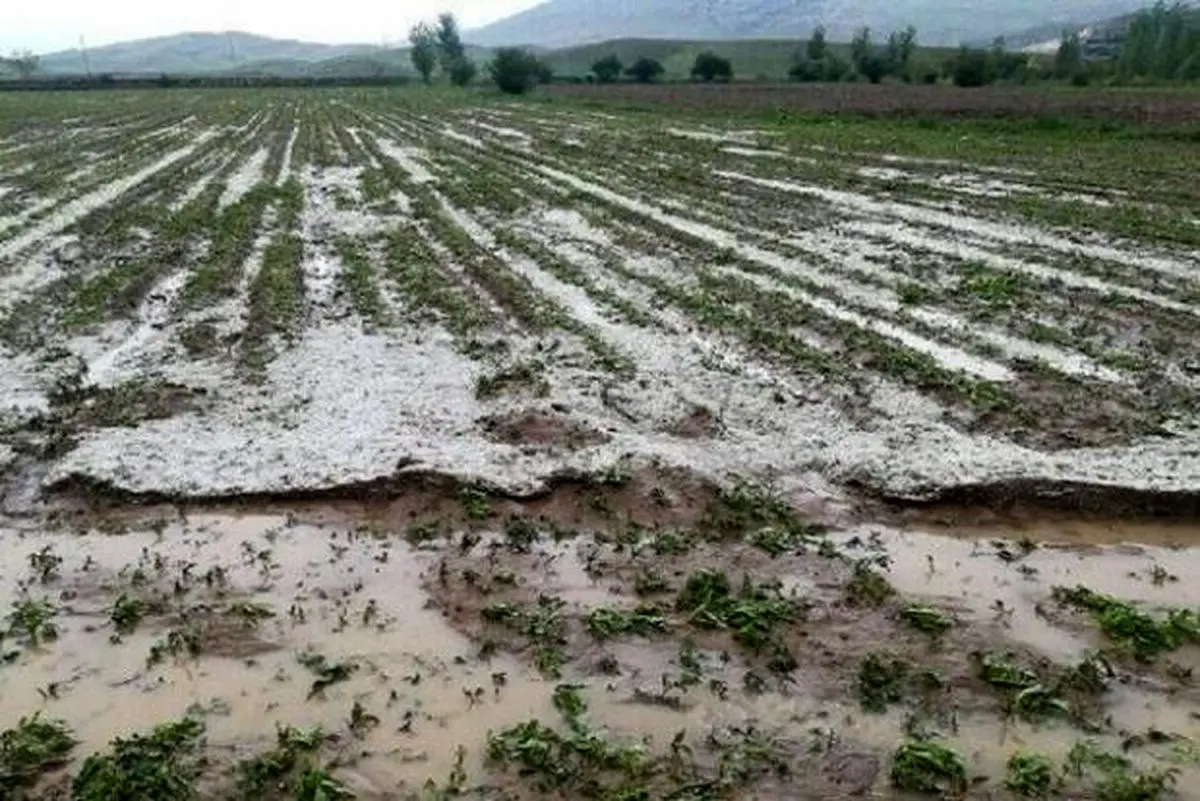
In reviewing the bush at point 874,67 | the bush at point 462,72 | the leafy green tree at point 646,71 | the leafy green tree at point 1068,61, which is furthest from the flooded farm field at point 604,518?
the bush at point 462,72

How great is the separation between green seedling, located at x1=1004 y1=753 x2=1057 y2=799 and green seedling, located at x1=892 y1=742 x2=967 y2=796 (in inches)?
8.0

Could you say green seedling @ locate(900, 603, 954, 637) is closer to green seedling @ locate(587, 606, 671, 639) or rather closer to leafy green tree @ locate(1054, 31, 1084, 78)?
green seedling @ locate(587, 606, 671, 639)

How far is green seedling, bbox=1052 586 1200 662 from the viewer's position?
5.64 meters

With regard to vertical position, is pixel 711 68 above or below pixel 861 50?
below

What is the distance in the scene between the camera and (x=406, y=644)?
19.2 ft

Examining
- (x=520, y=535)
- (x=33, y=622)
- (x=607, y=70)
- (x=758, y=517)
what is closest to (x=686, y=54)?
(x=607, y=70)

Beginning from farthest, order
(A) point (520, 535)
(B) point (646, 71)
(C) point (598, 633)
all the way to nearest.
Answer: (B) point (646, 71) → (A) point (520, 535) → (C) point (598, 633)

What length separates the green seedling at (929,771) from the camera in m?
4.64

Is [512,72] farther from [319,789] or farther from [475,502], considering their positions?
[319,789]

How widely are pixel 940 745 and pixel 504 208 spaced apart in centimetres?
1504

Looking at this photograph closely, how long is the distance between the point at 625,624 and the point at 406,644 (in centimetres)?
121

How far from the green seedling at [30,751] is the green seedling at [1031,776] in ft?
14.1

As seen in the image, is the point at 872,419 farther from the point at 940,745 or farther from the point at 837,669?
the point at 940,745

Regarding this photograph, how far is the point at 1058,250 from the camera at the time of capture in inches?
569
